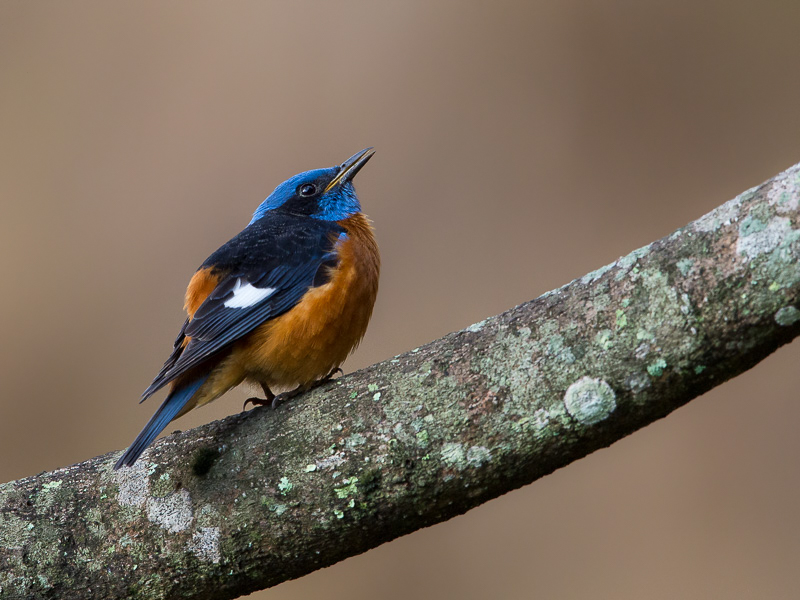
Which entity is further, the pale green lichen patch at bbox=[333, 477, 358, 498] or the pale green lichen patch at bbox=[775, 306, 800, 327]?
the pale green lichen patch at bbox=[333, 477, 358, 498]

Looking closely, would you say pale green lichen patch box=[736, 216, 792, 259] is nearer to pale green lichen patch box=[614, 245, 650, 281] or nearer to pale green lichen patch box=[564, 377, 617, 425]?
pale green lichen patch box=[614, 245, 650, 281]

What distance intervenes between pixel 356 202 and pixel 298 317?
2.97 feet

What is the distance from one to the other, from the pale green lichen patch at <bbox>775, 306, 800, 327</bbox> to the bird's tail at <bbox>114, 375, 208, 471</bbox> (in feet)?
4.47

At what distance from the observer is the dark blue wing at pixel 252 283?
2.00 metres

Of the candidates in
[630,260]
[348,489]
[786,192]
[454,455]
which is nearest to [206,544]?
[348,489]

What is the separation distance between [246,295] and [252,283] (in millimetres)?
53

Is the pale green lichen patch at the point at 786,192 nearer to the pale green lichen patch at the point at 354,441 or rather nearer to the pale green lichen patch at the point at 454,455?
the pale green lichen patch at the point at 454,455

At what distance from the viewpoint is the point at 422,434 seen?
58.8 inches

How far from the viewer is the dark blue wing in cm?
200

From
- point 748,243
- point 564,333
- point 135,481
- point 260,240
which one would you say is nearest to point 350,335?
point 260,240

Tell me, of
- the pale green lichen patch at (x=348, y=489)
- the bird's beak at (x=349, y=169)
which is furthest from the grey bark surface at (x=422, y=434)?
the bird's beak at (x=349, y=169)

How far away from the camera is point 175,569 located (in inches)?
62.9

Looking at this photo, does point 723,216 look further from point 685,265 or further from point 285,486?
point 285,486

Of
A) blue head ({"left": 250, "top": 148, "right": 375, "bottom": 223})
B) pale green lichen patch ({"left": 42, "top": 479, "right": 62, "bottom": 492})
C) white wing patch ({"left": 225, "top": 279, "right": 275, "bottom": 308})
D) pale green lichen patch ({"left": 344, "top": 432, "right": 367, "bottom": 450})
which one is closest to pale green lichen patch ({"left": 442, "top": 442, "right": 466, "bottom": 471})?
pale green lichen patch ({"left": 344, "top": 432, "right": 367, "bottom": 450})
